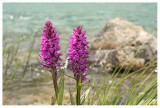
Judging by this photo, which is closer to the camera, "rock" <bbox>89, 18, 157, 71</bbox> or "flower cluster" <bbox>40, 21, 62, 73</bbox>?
"flower cluster" <bbox>40, 21, 62, 73</bbox>

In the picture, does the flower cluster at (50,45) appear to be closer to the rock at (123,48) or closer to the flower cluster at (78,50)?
the flower cluster at (78,50)

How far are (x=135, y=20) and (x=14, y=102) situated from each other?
11753mm

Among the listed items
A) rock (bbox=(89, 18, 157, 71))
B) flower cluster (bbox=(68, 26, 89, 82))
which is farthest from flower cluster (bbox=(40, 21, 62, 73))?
rock (bbox=(89, 18, 157, 71))

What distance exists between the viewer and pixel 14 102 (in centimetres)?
374

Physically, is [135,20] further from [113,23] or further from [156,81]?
[156,81]

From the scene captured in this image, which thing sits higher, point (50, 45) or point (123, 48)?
point (50, 45)

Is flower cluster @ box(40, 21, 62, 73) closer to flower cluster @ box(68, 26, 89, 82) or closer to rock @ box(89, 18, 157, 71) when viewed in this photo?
flower cluster @ box(68, 26, 89, 82)

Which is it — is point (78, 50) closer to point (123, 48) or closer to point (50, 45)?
point (50, 45)

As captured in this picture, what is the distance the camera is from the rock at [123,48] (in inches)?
199

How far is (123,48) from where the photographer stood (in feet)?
17.0

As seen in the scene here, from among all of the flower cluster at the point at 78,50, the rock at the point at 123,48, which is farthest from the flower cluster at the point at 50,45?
the rock at the point at 123,48

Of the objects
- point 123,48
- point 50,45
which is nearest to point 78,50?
point 50,45

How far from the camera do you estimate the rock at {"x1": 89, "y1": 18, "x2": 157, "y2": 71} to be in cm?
506

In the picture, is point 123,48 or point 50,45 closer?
point 50,45
